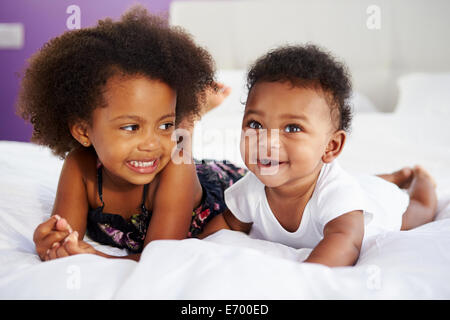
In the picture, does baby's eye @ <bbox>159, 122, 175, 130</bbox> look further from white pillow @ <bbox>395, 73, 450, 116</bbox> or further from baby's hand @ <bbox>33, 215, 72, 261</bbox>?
white pillow @ <bbox>395, 73, 450, 116</bbox>

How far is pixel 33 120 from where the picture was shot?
114cm

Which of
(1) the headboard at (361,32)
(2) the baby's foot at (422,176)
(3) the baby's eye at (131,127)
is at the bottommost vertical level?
(2) the baby's foot at (422,176)

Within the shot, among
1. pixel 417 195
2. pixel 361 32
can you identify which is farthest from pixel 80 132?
pixel 361 32

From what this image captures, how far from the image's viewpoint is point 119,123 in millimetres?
942

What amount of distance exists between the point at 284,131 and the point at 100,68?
15.9 inches

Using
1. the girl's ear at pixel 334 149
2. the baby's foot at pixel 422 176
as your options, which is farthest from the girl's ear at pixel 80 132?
the baby's foot at pixel 422 176

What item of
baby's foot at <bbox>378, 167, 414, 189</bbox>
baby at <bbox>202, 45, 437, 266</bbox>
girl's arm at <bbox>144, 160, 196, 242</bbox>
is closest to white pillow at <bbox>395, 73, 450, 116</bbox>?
baby's foot at <bbox>378, 167, 414, 189</bbox>

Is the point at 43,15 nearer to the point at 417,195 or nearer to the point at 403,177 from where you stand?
the point at 403,177

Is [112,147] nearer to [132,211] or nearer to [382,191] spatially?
[132,211]

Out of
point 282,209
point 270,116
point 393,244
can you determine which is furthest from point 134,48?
point 393,244

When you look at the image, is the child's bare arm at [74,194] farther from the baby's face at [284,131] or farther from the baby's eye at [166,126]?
the baby's face at [284,131]

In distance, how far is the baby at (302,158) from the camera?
95 centimetres

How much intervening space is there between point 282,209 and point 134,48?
0.49 m

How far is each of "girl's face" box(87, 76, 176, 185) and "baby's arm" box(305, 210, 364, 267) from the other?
14.9 inches
